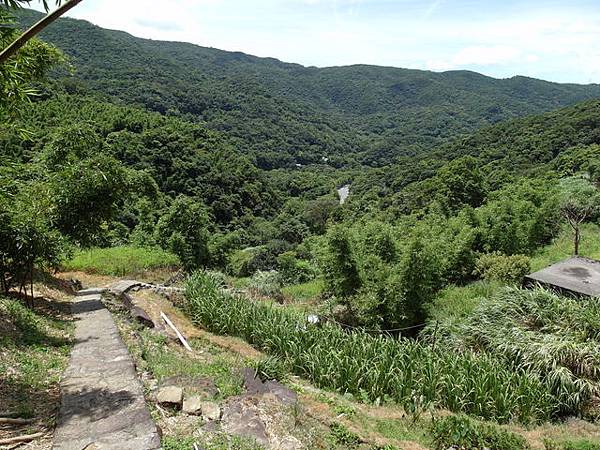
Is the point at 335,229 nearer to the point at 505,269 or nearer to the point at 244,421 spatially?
the point at 505,269

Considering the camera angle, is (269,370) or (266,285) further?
(266,285)

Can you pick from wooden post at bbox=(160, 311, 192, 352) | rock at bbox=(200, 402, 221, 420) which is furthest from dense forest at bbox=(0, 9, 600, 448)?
rock at bbox=(200, 402, 221, 420)

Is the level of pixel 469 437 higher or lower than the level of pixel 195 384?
lower

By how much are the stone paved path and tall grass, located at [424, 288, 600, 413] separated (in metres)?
6.22

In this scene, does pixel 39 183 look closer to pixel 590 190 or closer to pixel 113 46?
pixel 590 190

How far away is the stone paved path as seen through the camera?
4066mm

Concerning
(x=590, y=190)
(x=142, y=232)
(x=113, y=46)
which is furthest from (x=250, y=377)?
(x=113, y=46)

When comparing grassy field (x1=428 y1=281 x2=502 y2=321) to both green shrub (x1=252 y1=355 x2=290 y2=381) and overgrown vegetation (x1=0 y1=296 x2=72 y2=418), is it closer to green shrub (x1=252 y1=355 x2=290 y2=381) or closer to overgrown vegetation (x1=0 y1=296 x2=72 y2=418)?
green shrub (x1=252 y1=355 x2=290 y2=381)

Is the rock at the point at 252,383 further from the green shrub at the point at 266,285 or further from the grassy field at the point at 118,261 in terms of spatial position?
the grassy field at the point at 118,261

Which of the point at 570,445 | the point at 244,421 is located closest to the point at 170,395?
the point at 244,421

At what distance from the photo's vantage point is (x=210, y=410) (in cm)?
501

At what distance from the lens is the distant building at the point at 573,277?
431 inches

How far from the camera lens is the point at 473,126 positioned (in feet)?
430

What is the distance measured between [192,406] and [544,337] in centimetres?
652
